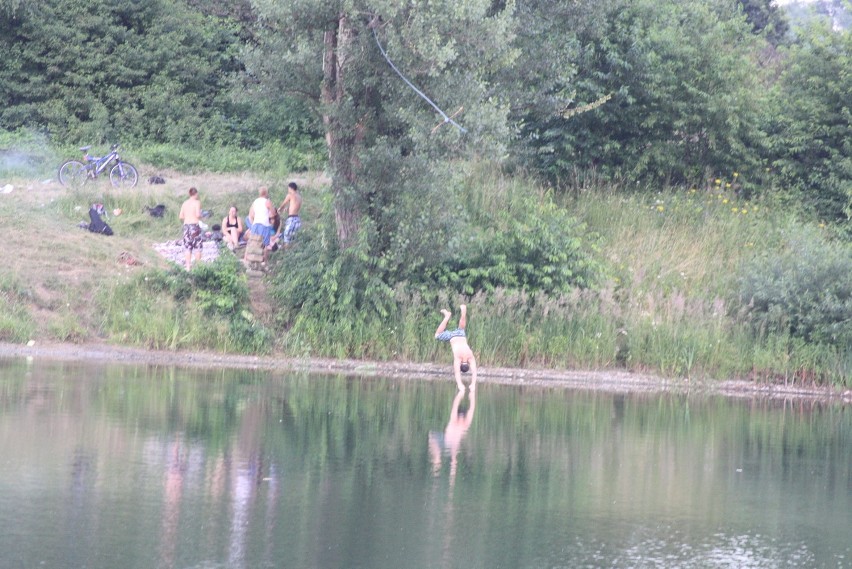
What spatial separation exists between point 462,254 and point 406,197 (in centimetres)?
188

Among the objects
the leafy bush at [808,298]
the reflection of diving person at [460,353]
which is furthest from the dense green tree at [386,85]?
the leafy bush at [808,298]

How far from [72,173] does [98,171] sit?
66cm

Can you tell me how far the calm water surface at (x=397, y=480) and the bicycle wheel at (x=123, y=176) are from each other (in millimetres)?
11431

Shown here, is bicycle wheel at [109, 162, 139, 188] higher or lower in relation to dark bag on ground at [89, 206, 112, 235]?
higher

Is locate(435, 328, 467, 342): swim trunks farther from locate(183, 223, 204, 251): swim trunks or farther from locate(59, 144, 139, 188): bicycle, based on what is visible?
locate(59, 144, 139, 188): bicycle

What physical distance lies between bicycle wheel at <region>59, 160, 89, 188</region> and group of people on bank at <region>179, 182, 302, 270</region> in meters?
4.62

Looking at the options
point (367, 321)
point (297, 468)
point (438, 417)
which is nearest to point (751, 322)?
point (367, 321)

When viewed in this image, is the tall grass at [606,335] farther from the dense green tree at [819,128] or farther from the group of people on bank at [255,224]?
the dense green tree at [819,128]

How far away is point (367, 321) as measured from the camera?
74.6ft

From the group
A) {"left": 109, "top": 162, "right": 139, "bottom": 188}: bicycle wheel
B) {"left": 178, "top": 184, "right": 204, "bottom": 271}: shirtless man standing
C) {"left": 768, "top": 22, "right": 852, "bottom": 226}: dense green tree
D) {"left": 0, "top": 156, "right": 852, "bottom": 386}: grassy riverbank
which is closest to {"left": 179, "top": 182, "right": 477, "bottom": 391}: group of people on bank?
{"left": 178, "top": 184, "right": 204, "bottom": 271}: shirtless man standing

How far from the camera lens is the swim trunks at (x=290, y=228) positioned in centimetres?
2502

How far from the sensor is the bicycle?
2873cm

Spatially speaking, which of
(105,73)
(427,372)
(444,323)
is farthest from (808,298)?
(105,73)

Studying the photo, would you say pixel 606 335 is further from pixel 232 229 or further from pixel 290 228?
pixel 232 229
